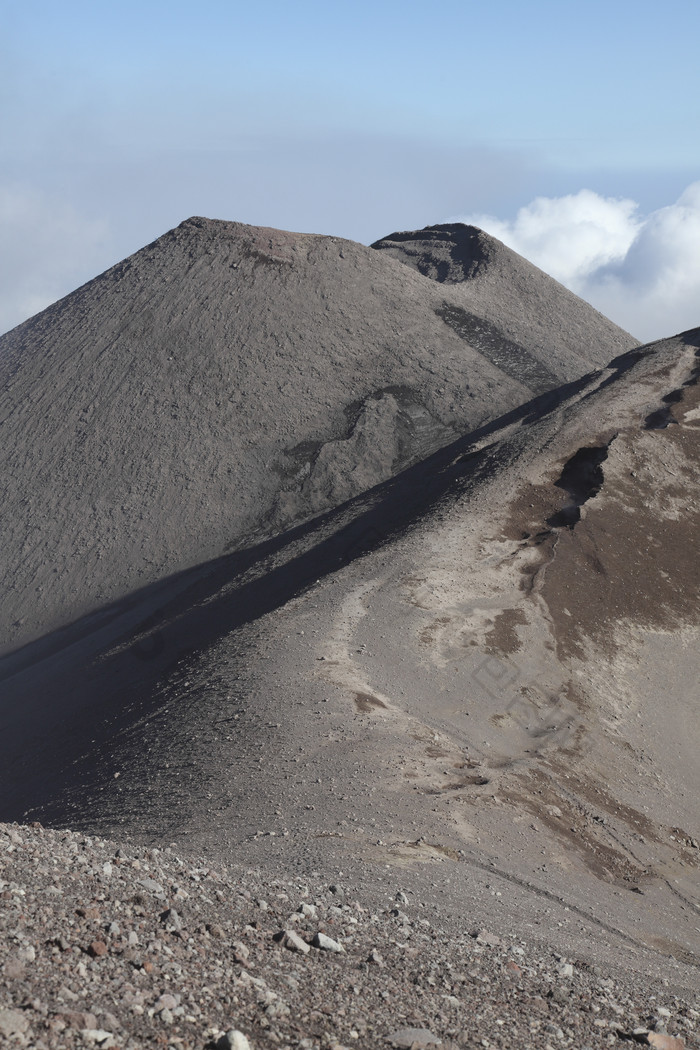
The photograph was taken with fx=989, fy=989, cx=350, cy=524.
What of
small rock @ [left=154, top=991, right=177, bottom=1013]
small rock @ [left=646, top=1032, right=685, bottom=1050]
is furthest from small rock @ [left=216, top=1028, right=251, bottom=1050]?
small rock @ [left=646, top=1032, right=685, bottom=1050]

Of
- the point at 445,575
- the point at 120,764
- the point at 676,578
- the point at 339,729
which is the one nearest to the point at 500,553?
the point at 445,575

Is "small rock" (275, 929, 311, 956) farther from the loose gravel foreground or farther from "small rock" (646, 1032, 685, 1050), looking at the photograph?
"small rock" (646, 1032, 685, 1050)

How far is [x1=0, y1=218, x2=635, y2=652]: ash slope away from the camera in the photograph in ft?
130

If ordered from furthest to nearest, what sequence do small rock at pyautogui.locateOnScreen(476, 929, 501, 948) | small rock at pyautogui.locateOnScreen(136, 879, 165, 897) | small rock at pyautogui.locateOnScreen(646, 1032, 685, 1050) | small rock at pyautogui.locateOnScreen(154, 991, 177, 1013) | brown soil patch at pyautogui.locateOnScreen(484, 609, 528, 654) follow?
brown soil patch at pyautogui.locateOnScreen(484, 609, 528, 654) → small rock at pyautogui.locateOnScreen(476, 929, 501, 948) → small rock at pyautogui.locateOnScreen(136, 879, 165, 897) → small rock at pyautogui.locateOnScreen(646, 1032, 685, 1050) → small rock at pyautogui.locateOnScreen(154, 991, 177, 1013)

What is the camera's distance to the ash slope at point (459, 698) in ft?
48.9

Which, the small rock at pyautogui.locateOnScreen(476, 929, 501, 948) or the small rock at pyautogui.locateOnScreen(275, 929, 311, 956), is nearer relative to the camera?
the small rock at pyautogui.locateOnScreen(275, 929, 311, 956)

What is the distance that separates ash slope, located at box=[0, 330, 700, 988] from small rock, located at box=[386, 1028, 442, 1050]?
398 centimetres

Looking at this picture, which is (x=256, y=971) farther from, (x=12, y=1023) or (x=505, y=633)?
(x=505, y=633)

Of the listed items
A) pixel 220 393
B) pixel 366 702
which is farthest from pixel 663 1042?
pixel 220 393

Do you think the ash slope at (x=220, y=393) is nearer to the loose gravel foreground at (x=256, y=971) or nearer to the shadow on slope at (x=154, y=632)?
the shadow on slope at (x=154, y=632)

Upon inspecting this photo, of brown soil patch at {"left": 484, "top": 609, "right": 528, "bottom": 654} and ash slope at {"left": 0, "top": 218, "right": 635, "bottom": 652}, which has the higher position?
ash slope at {"left": 0, "top": 218, "right": 635, "bottom": 652}

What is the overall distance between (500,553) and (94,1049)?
806 inches

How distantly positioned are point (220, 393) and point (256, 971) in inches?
1471

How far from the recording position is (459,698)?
20750 mm
